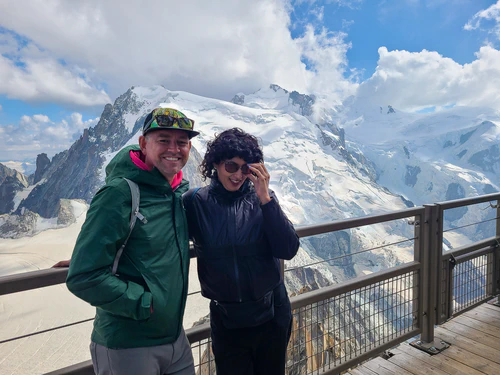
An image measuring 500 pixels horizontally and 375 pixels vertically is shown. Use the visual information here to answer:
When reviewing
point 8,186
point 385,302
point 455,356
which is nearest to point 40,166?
point 8,186

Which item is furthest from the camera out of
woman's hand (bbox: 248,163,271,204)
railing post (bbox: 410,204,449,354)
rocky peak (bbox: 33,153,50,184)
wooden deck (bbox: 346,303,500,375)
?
rocky peak (bbox: 33,153,50,184)

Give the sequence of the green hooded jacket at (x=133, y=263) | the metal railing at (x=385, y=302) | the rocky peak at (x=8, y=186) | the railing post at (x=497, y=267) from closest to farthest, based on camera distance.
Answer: the green hooded jacket at (x=133, y=263), the metal railing at (x=385, y=302), the railing post at (x=497, y=267), the rocky peak at (x=8, y=186)

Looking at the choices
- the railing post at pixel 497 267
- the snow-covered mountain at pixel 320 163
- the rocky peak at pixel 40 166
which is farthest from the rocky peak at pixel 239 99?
the railing post at pixel 497 267

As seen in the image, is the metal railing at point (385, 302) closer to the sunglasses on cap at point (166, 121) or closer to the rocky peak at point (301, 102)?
the sunglasses on cap at point (166, 121)

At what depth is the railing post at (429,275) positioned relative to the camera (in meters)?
2.64

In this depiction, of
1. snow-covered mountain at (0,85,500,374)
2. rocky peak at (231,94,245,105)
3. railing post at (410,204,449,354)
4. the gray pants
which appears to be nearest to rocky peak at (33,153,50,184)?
snow-covered mountain at (0,85,500,374)

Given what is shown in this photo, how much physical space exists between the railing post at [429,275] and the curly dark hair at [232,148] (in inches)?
72.4

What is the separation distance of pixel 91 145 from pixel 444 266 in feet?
435

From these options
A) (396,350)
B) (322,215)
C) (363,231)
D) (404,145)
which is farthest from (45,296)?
(404,145)

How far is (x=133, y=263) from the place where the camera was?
110 centimetres

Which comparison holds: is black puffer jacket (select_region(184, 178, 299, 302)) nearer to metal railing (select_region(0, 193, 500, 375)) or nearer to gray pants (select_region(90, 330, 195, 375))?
gray pants (select_region(90, 330, 195, 375))

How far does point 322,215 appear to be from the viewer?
84.2 m

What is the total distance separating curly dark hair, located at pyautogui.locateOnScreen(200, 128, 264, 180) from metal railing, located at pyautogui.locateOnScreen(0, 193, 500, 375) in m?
0.64

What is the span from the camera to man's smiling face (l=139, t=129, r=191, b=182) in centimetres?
124
